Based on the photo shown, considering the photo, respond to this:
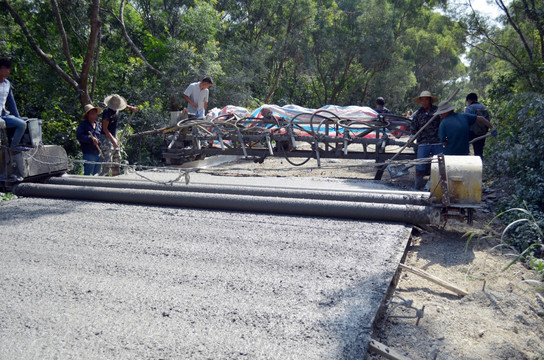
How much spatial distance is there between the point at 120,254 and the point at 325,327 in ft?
7.00

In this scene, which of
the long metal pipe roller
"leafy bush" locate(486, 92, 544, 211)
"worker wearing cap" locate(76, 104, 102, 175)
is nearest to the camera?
the long metal pipe roller

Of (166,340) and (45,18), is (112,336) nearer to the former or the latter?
(166,340)

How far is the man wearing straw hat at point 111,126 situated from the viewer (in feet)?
26.3

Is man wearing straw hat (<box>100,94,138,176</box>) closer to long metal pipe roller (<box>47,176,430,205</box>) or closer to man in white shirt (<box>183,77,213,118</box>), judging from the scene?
long metal pipe roller (<box>47,176,430,205</box>)

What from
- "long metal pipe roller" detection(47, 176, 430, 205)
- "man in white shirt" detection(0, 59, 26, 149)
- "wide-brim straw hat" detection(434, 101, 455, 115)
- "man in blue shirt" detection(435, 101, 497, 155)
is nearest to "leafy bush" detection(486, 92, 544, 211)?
"man in blue shirt" detection(435, 101, 497, 155)

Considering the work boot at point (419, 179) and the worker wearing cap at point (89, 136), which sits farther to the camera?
the worker wearing cap at point (89, 136)

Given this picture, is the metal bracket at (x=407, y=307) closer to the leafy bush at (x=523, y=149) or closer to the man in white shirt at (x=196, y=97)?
the leafy bush at (x=523, y=149)

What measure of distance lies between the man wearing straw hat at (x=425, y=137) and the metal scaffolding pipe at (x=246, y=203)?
2.36m

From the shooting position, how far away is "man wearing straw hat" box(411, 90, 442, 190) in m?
7.28

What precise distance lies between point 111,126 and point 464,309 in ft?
22.5

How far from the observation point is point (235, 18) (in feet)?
67.9

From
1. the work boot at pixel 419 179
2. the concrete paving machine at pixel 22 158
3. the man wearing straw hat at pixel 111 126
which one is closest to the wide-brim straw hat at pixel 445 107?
the work boot at pixel 419 179

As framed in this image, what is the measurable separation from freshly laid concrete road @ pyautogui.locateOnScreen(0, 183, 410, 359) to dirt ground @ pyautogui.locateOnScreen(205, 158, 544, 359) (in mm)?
240

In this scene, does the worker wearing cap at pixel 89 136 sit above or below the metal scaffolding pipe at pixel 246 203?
above
